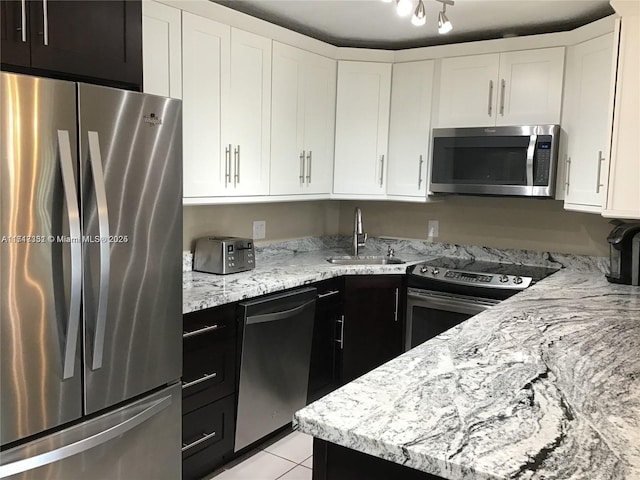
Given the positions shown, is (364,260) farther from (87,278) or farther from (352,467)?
(352,467)

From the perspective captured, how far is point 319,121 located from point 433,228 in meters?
1.16

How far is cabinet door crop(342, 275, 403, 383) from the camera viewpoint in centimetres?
343

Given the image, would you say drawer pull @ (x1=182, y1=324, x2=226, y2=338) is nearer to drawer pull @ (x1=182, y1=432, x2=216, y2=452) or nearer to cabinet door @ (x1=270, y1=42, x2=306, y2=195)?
drawer pull @ (x1=182, y1=432, x2=216, y2=452)

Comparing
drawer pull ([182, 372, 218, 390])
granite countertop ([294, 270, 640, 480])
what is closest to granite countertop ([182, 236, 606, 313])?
drawer pull ([182, 372, 218, 390])

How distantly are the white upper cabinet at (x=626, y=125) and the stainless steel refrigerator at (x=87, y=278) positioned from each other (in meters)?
1.96

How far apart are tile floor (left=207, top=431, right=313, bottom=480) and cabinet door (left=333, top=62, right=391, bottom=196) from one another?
167cm

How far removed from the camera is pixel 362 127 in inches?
148

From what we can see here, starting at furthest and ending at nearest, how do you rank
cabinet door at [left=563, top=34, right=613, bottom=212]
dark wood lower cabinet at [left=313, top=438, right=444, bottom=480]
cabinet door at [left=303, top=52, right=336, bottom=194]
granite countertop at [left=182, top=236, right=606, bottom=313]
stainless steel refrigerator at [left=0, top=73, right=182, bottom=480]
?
1. cabinet door at [left=303, top=52, right=336, bottom=194]
2. cabinet door at [left=563, top=34, right=613, bottom=212]
3. granite countertop at [left=182, top=236, right=606, bottom=313]
4. stainless steel refrigerator at [left=0, top=73, right=182, bottom=480]
5. dark wood lower cabinet at [left=313, top=438, right=444, bottom=480]

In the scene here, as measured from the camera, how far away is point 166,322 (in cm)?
210

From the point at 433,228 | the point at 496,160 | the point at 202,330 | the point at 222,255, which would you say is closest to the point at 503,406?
the point at 202,330

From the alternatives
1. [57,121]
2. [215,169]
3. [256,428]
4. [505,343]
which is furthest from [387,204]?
[57,121]

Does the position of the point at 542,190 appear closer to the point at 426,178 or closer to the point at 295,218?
the point at 426,178

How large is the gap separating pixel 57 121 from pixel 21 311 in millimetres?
570

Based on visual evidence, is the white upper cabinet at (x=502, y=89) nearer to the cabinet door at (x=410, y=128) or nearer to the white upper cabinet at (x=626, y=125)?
the cabinet door at (x=410, y=128)
